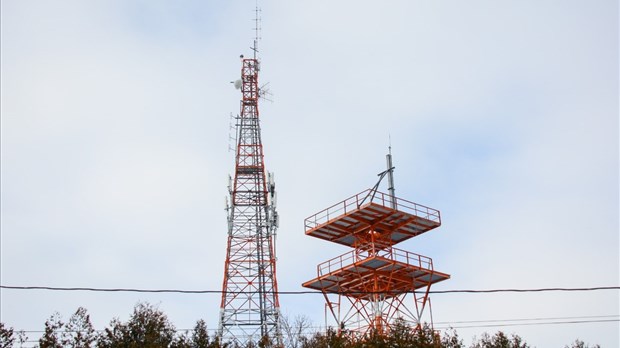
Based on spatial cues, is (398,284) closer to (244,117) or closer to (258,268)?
(258,268)

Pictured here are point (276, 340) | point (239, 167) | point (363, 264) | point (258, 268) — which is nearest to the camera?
point (363, 264)

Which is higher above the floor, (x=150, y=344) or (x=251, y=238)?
(x=251, y=238)

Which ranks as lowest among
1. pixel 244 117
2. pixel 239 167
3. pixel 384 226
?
pixel 384 226

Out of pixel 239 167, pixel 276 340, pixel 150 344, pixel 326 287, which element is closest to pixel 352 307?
pixel 326 287

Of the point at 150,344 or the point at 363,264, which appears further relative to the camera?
the point at 363,264

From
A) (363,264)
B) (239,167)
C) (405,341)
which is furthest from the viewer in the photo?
(239,167)

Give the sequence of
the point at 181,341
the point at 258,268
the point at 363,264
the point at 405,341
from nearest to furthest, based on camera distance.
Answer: the point at 405,341 → the point at 181,341 → the point at 363,264 → the point at 258,268

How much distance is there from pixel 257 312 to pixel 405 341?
24.0 m

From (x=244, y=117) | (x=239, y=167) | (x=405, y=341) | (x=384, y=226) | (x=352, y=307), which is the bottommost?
(x=405, y=341)

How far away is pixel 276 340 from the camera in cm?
5597

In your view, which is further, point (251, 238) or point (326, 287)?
point (251, 238)

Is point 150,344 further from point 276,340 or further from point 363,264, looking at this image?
point 276,340

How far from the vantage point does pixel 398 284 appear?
160 ft

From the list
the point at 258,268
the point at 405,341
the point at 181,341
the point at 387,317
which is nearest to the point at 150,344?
the point at 181,341
